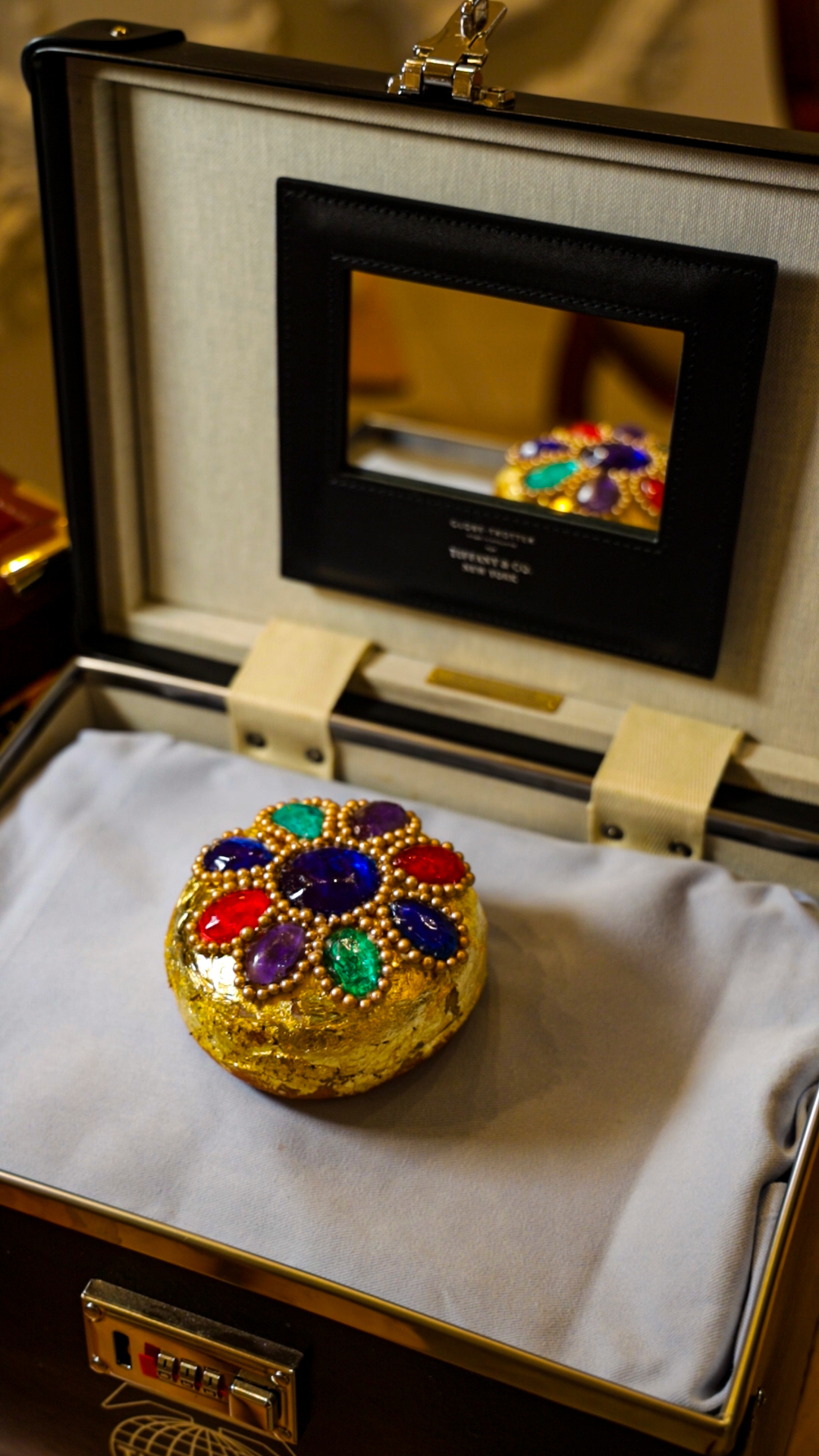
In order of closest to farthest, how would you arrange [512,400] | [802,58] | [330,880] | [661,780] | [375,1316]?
[375,1316]
[330,880]
[661,780]
[802,58]
[512,400]

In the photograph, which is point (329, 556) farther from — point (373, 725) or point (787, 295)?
point (787, 295)

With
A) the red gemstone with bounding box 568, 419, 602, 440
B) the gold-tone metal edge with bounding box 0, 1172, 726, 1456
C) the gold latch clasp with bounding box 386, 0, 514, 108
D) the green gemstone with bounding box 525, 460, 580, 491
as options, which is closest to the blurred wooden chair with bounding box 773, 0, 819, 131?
the red gemstone with bounding box 568, 419, 602, 440

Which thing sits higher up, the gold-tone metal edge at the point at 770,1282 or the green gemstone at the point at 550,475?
the green gemstone at the point at 550,475

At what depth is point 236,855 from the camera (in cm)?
70

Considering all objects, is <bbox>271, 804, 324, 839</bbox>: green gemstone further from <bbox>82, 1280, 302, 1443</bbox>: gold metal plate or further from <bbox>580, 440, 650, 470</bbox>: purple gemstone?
<bbox>580, 440, 650, 470</bbox>: purple gemstone

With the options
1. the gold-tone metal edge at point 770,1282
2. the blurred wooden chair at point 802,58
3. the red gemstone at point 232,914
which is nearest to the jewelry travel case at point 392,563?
the gold-tone metal edge at point 770,1282

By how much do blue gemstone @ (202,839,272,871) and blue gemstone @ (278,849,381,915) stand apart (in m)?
0.02

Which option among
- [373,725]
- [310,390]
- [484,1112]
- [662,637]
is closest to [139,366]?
[310,390]

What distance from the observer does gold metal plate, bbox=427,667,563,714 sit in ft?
2.80

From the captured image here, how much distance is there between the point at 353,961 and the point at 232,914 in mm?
69

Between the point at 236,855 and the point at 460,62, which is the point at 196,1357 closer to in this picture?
the point at 236,855

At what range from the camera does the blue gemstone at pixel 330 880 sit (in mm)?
671

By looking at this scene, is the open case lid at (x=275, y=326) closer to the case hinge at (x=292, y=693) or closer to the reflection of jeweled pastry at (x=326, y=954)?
the case hinge at (x=292, y=693)

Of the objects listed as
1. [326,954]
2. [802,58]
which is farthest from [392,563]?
[802,58]
